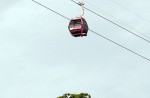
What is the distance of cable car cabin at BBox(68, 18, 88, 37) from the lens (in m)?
49.5

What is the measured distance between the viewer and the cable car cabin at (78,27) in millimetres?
49531

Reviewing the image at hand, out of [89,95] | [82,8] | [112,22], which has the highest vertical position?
[89,95]

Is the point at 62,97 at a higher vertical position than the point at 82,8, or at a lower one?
higher

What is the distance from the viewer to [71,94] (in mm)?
109438

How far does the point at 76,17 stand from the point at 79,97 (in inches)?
2308

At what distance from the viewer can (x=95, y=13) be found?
4212cm

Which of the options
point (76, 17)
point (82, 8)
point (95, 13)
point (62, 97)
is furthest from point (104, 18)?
point (62, 97)

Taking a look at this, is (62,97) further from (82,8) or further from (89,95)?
(82,8)

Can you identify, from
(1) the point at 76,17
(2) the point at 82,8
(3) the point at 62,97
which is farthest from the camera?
(3) the point at 62,97

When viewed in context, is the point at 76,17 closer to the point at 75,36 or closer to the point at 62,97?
the point at 75,36

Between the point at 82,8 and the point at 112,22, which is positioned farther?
the point at 82,8

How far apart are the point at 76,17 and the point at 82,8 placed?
3.17m

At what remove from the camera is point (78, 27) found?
49750 millimetres

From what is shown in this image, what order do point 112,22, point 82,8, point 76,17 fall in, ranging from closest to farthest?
1. point 112,22
2. point 82,8
3. point 76,17
